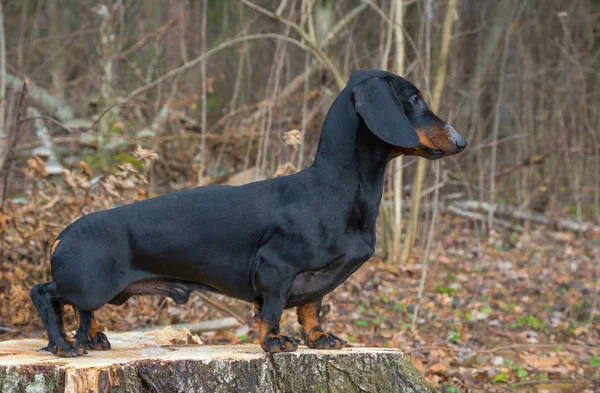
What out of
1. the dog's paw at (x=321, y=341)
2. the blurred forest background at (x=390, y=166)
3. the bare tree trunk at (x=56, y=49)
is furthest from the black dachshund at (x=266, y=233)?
the bare tree trunk at (x=56, y=49)

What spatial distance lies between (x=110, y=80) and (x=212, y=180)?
3.29m

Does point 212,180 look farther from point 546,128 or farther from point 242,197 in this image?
point 546,128

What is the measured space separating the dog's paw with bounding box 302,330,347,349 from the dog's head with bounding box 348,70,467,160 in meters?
0.94

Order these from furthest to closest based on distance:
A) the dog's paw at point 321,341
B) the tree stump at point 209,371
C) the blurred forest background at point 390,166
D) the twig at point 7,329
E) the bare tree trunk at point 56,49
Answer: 1. the bare tree trunk at point 56,49
2. the blurred forest background at point 390,166
3. the twig at point 7,329
4. the dog's paw at point 321,341
5. the tree stump at point 209,371

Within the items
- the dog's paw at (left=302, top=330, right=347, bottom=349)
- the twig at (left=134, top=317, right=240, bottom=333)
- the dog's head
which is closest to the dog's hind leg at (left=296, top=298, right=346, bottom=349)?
the dog's paw at (left=302, top=330, right=347, bottom=349)

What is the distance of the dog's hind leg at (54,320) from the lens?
3.29 m

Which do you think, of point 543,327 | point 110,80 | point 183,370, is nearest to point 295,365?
point 183,370

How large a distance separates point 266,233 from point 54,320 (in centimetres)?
106

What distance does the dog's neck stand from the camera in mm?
3273

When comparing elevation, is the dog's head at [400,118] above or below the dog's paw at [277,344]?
above

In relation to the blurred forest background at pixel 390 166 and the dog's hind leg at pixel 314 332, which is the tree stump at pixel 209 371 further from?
the blurred forest background at pixel 390 166

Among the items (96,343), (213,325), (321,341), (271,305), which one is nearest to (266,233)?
(271,305)

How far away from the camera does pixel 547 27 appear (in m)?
12.9

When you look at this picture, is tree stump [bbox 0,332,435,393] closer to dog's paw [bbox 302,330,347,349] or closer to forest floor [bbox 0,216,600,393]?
dog's paw [bbox 302,330,347,349]
